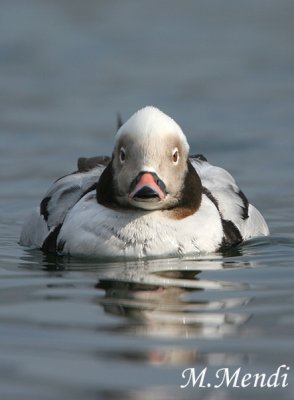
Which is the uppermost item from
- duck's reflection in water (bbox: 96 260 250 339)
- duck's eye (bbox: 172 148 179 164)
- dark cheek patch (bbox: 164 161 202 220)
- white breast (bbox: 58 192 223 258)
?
duck's eye (bbox: 172 148 179 164)

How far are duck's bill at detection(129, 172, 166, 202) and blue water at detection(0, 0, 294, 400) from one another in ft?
1.67

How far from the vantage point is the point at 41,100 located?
1728 centimetres

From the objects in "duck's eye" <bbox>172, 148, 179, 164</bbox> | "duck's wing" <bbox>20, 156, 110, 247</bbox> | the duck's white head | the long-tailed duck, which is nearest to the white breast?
the long-tailed duck

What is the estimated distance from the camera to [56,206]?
10.4m

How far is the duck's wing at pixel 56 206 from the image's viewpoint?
10.3 m

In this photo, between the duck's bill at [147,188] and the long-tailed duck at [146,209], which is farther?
the long-tailed duck at [146,209]

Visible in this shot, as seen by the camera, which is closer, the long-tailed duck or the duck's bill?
the duck's bill

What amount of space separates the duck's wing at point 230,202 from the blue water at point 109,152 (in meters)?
0.19

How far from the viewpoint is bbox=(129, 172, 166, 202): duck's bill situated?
862cm

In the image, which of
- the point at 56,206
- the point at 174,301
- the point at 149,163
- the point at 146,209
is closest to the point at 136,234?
the point at 146,209

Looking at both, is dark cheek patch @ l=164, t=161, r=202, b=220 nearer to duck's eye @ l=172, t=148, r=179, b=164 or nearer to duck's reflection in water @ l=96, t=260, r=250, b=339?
duck's eye @ l=172, t=148, r=179, b=164

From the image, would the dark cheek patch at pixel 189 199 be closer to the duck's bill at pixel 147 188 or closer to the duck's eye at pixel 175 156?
the duck's eye at pixel 175 156

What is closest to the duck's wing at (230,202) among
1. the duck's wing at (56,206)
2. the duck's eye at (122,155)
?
the duck's wing at (56,206)

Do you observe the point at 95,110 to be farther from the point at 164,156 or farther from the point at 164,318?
the point at 164,318
